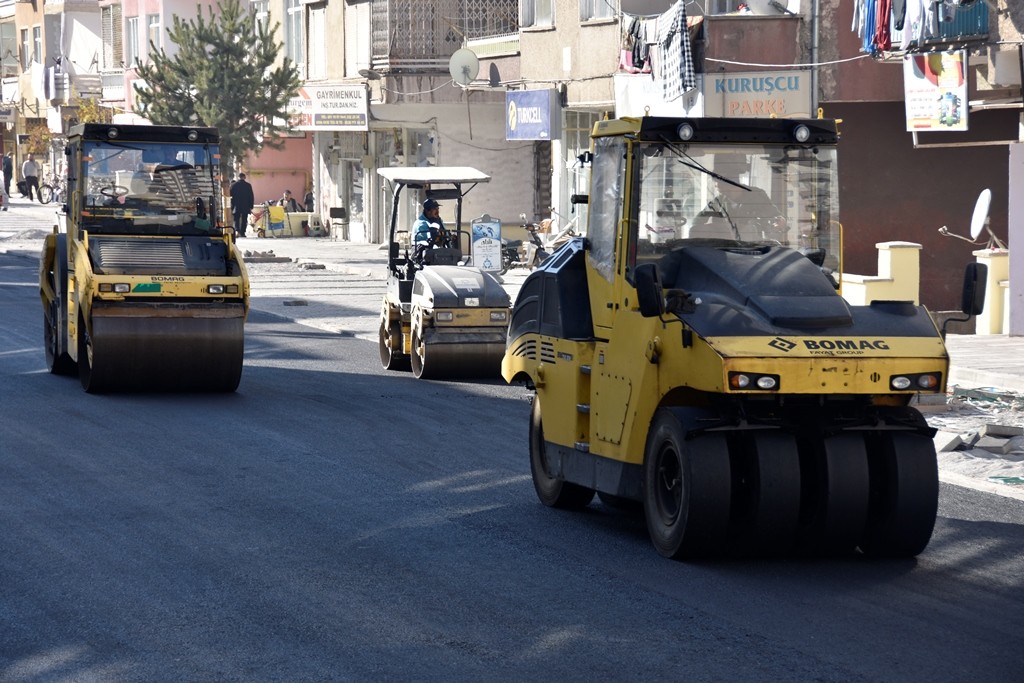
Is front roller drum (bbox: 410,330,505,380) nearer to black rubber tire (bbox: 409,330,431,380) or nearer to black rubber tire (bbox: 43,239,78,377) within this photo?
black rubber tire (bbox: 409,330,431,380)

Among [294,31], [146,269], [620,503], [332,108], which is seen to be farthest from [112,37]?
[620,503]

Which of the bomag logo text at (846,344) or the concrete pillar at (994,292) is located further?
the concrete pillar at (994,292)

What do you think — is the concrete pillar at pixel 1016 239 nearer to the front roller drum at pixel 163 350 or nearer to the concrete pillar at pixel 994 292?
the concrete pillar at pixel 994 292

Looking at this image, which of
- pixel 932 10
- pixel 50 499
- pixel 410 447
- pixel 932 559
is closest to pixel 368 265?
pixel 932 10

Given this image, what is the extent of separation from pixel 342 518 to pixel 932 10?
13.2m

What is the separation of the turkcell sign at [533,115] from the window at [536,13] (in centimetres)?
133

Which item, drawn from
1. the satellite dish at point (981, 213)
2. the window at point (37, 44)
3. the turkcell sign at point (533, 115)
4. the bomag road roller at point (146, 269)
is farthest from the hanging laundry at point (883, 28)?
the window at point (37, 44)

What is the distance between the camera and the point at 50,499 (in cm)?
1085

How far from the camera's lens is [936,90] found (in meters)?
21.9

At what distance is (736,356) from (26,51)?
7161 centimetres

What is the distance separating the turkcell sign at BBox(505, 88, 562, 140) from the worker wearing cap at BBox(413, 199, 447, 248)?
44.4ft

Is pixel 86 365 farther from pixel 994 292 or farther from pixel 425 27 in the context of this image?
pixel 425 27

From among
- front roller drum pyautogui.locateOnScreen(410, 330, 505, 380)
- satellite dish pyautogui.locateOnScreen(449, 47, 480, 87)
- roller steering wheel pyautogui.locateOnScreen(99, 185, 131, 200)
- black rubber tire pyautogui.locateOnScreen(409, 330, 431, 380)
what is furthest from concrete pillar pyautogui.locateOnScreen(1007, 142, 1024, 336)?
satellite dish pyautogui.locateOnScreen(449, 47, 480, 87)

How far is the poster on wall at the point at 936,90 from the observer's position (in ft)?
70.1
